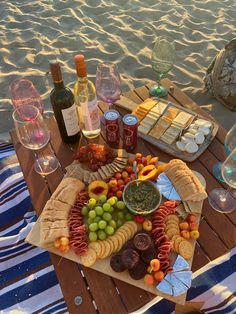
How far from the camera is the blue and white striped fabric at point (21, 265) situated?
206cm

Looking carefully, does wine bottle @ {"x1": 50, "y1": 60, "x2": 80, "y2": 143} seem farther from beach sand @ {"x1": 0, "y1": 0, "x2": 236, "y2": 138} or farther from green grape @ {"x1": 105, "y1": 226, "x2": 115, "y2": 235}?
beach sand @ {"x1": 0, "y1": 0, "x2": 236, "y2": 138}

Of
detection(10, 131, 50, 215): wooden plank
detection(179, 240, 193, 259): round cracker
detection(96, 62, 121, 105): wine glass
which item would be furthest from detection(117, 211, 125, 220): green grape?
detection(96, 62, 121, 105): wine glass

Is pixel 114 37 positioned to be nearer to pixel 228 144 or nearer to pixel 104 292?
pixel 228 144

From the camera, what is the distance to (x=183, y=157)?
207 cm

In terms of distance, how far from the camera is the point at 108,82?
2.19m

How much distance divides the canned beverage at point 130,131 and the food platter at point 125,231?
0.82ft

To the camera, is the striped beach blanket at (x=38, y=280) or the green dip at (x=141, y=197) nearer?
the green dip at (x=141, y=197)

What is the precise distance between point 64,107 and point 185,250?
3.65 feet

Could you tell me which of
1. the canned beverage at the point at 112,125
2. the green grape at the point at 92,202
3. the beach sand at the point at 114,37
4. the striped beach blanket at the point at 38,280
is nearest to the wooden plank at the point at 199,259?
the striped beach blanket at the point at 38,280

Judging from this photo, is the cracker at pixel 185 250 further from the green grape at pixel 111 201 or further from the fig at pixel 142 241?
the green grape at pixel 111 201

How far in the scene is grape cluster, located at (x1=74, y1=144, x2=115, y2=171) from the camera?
2.00 meters

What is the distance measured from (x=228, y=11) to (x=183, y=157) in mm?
4098

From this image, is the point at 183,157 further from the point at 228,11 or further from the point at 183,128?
the point at 228,11

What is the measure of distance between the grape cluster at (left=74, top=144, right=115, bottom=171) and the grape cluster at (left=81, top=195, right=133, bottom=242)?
29 centimetres
